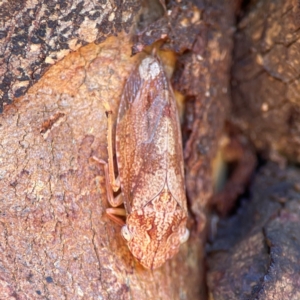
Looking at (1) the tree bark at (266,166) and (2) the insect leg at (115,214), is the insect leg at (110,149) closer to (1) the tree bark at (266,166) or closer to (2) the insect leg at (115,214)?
(2) the insect leg at (115,214)

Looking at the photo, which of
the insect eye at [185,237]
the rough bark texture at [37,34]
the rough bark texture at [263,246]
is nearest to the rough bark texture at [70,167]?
the rough bark texture at [37,34]

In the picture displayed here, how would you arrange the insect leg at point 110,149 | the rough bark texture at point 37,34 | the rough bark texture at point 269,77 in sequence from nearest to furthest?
the rough bark texture at point 37,34 < the insect leg at point 110,149 < the rough bark texture at point 269,77

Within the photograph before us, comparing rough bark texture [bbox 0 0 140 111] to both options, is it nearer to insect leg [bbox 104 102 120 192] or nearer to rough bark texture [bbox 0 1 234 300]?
rough bark texture [bbox 0 1 234 300]

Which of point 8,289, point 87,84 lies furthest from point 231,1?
point 8,289

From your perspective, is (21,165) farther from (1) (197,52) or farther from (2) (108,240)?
(1) (197,52)

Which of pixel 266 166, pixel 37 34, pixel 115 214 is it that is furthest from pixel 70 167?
pixel 266 166
